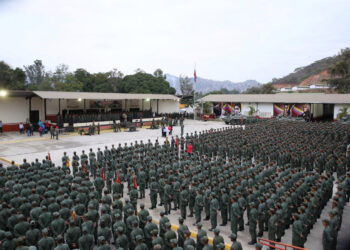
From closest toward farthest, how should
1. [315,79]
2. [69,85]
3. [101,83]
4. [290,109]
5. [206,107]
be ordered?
[290,109] → [206,107] → [69,85] → [101,83] → [315,79]

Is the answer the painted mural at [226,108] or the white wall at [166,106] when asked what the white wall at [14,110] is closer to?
the white wall at [166,106]

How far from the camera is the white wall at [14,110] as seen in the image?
24469mm

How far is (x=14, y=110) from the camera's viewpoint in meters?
25.0

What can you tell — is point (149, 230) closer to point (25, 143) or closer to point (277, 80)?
point (25, 143)

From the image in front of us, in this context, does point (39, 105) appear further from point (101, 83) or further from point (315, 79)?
point (315, 79)

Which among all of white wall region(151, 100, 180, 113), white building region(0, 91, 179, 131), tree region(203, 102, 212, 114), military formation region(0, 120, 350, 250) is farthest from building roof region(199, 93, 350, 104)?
military formation region(0, 120, 350, 250)

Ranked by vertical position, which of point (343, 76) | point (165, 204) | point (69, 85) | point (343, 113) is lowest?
point (165, 204)

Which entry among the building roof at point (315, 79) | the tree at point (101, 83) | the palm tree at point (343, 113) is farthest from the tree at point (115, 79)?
the building roof at point (315, 79)

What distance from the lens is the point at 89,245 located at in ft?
19.1

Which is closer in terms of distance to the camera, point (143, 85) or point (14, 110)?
point (14, 110)

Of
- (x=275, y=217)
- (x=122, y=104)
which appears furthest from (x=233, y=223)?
(x=122, y=104)

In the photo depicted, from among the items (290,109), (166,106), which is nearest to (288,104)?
(290,109)

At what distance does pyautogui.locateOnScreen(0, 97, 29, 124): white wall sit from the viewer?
2447cm

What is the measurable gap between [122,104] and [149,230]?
28.4 metres
